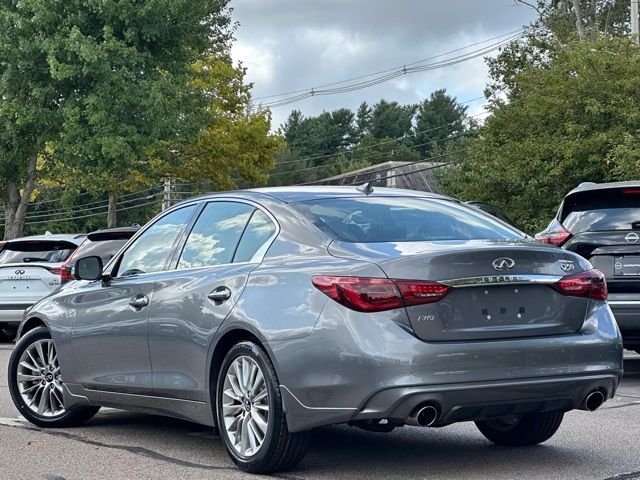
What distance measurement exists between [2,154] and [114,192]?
662 inches

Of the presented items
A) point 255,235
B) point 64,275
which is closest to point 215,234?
point 255,235

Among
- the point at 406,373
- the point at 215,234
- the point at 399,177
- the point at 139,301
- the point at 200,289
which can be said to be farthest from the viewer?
the point at 399,177

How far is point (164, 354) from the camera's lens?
6.99 metres

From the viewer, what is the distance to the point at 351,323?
5.75m

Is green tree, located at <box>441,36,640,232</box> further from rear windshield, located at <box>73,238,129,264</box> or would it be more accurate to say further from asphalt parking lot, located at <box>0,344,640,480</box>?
asphalt parking lot, located at <box>0,344,640,480</box>

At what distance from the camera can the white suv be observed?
16.7 meters

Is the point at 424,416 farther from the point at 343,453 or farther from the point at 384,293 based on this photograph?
the point at 343,453

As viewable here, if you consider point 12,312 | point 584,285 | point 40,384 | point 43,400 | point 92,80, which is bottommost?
point 12,312

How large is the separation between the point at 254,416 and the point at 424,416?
101 cm

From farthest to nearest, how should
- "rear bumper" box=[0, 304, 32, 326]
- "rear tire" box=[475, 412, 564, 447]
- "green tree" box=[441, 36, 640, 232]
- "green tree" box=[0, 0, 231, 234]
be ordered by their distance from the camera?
"green tree" box=[0, 0, 231, 234] → "green tree" box=[441, 36, 640, 232] → "rear bumper" box=[0, 304, 32, 326] → "rear tire" box=[475, 412, 564, 447]

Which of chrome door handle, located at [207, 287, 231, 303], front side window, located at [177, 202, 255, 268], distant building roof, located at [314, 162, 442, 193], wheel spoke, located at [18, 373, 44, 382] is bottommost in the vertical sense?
distant building roof, located at [314, 162, 442, 193]

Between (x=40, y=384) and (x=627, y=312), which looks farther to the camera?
(x=627, y=312)

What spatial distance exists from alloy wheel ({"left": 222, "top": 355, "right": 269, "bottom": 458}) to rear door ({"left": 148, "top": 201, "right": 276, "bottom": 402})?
23 cm

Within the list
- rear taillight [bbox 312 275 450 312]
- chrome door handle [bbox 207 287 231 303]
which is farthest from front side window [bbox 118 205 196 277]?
rear taillight [bbox 312 275 450 312]
